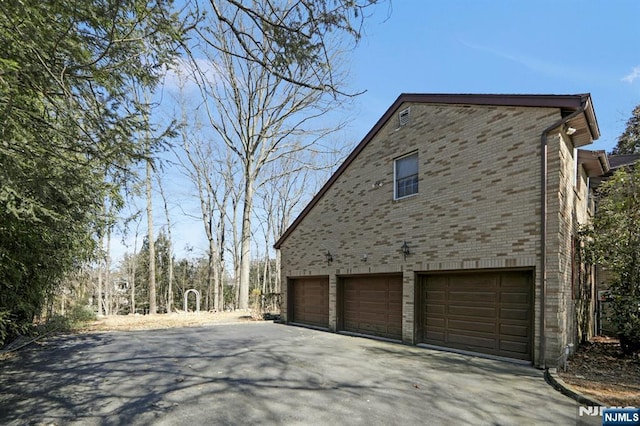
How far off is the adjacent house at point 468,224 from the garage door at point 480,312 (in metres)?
0.02

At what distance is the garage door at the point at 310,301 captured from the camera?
13.7 m

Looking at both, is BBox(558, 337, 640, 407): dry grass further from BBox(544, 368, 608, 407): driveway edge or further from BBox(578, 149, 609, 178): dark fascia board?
BBox(578, 149, 609, 178): dark fascia board

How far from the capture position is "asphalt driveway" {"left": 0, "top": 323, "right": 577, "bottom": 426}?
4.68 metres

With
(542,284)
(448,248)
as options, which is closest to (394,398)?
(542,284)

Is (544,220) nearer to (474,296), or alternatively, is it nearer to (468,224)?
(468,224)

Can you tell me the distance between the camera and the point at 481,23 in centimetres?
480

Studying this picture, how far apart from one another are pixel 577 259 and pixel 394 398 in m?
6.61

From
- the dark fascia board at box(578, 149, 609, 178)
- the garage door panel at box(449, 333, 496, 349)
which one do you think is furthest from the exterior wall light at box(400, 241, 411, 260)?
the dark fascia board at box(578, 149, 609, 178)

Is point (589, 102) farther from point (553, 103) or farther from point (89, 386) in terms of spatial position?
point (89, 386)

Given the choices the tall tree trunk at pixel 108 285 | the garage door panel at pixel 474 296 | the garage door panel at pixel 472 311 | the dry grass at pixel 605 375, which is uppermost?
the garage door panel at pixel 474 296

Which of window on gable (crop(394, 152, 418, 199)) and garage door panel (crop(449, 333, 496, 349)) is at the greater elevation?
window on gable (crop(394, 152, 418, 199))

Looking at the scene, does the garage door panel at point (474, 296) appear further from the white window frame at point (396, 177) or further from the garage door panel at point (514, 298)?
the white window frame at point (396, 177)

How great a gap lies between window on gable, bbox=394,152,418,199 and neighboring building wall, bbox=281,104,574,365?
0.19 m

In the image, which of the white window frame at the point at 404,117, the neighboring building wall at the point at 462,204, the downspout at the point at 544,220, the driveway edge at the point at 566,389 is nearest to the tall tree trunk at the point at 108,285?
the neighboring building wall at the point at 462,204
